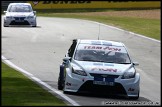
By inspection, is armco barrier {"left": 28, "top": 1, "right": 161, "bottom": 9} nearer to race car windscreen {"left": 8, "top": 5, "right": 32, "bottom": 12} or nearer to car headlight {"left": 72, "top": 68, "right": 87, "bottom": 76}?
race car windscreen {"left": 8, "top": 5, "right": 32, "bottom": 12}

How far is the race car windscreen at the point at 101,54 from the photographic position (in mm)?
15945

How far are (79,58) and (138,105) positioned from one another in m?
2.58

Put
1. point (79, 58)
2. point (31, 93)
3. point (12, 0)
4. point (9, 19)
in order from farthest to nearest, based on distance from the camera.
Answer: point (12, 0), point (9, 19), point (79, 58), point (31, 93)

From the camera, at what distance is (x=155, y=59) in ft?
81.6

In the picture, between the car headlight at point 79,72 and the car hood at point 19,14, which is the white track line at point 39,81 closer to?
the car headlight at point 79,72

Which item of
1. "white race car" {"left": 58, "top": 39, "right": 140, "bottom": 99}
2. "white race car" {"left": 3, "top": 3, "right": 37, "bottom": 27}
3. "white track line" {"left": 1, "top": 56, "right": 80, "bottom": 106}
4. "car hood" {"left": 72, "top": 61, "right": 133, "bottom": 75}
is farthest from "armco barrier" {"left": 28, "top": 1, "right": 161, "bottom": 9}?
"car hood" {"left": 72, "top": 61, "right": 133, "bottom": 75}

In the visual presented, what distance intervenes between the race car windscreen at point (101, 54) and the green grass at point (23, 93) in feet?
4.68

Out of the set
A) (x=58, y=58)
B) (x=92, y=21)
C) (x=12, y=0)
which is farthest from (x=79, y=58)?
(x=12, y=0)

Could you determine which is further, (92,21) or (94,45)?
(92,21)

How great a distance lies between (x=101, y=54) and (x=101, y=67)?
1096mm

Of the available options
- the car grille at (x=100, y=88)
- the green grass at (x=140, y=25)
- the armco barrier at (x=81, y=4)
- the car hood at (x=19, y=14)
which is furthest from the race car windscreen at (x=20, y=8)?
the car grille at (x=100, y=88)

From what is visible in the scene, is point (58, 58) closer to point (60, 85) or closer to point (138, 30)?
point (60, 85)

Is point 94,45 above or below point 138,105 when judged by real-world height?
above

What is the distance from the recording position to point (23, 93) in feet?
47.4
